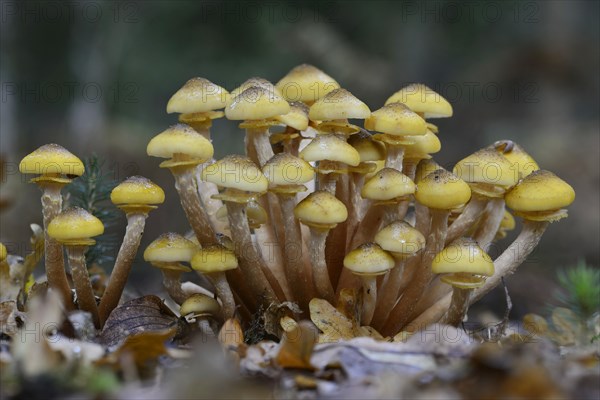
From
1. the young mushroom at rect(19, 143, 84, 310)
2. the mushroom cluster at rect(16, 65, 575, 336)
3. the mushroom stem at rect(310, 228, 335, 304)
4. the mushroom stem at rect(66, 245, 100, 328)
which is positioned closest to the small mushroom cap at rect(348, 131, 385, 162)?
the mushroom cluster at rect(16, 65, 575, 336)

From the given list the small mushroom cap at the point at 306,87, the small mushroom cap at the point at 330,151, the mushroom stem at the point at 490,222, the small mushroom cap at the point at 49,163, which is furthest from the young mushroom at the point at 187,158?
the mushroom stem at the point at 490,222

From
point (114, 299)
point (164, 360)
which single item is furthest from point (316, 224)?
point (114, 299)

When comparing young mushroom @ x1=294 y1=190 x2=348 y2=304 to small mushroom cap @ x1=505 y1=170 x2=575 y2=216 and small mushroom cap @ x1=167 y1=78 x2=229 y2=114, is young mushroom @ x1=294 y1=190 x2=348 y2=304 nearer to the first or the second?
small mushroom cap @ x1=167 y1=78 x2=229 y2=114

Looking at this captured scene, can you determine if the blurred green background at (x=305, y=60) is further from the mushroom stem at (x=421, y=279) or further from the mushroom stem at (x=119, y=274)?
the mushroom stem at (x=421, y=279)

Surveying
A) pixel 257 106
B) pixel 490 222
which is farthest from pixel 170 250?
pixel 490 222

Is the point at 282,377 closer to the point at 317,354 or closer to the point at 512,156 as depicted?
the point at 317,354

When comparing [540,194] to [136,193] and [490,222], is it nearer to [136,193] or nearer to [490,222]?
[490,222]
